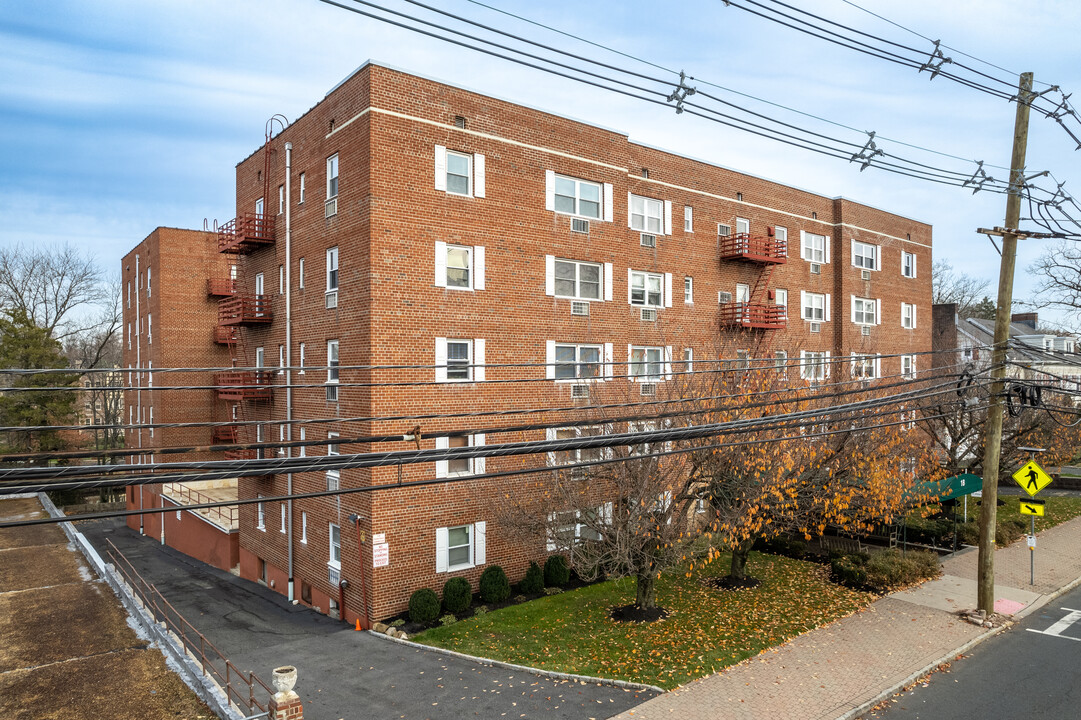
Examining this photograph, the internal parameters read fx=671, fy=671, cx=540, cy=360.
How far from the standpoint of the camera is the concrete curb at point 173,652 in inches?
498

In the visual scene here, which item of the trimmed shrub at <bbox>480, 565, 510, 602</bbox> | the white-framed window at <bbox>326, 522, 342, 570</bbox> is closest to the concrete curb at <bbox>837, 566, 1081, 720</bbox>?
the trimmed shrub at <bbox>480, 565, 510, 602</bbox>

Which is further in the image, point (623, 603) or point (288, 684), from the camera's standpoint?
point (623, 603)

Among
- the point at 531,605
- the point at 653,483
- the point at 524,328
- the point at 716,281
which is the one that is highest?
the point at 716,281

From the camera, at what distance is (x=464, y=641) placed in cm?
1642

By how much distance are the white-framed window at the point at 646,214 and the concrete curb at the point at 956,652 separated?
1577cm

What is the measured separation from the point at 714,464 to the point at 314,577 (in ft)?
41.8

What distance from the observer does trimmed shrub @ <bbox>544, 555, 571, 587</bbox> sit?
68.0 feet

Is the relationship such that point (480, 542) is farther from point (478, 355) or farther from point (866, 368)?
point (866, 368)

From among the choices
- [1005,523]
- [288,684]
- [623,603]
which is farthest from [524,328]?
[1005,523]

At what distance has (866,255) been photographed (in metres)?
34.0

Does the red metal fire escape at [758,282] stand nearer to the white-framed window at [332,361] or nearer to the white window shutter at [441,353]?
the white window shutter at [441,353]

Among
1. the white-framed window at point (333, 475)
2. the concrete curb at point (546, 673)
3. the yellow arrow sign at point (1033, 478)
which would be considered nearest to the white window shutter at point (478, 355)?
the white-framed window at point (333, 475)

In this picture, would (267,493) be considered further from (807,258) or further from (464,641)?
(807,258)

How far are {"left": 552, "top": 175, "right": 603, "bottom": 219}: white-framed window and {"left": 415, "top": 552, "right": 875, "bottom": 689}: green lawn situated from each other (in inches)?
476
